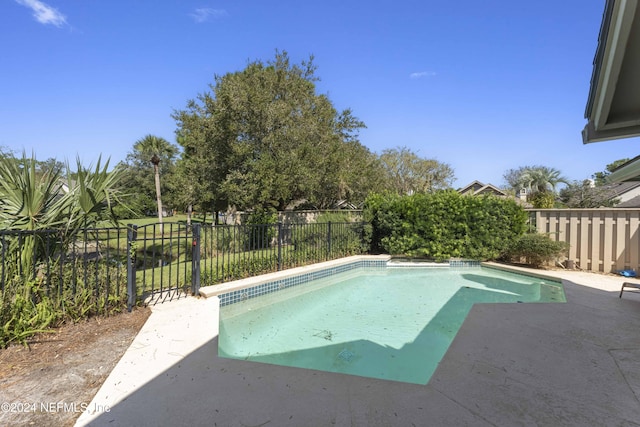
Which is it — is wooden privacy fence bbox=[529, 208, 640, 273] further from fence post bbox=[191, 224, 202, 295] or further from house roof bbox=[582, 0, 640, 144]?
fence post bbox=[191, 224, 202, 295]

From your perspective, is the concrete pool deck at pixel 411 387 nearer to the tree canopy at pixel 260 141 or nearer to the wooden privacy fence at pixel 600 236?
the wooden privacy fence at pixel 600 236

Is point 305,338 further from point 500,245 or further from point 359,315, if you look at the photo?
point 500,245

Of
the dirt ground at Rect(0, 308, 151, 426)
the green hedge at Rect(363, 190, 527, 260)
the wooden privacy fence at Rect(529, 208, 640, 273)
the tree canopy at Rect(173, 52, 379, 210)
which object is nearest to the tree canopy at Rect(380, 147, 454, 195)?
the tree canopy at Rect(173, 52, 379, 210)

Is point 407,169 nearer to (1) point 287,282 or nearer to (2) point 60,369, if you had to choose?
(1) point 287,282

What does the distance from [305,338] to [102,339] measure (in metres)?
2.51

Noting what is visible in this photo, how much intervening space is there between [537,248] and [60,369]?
31.4 ft

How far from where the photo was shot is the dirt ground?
2170mm

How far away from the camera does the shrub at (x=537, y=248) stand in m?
7.61

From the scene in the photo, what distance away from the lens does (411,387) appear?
238 cm

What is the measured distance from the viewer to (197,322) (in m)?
4.04

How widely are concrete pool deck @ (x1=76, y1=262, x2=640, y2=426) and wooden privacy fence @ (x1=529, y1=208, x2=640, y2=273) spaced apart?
479cm

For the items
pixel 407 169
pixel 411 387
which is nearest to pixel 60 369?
pixel 411 387

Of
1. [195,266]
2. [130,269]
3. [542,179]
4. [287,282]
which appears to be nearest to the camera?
[130,269]

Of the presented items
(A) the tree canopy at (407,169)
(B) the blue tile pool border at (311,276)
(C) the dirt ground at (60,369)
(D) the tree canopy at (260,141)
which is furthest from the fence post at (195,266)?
(A) the tree canopy at (407,169)
